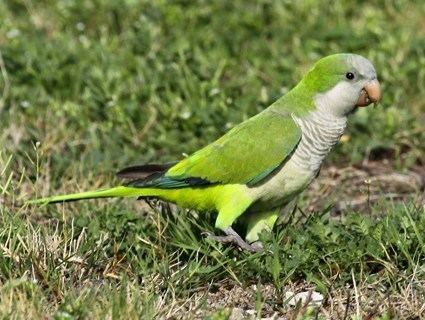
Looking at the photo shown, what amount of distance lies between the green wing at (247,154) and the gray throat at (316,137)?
1.5 inches

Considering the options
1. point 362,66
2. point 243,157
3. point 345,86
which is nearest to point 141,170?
point 243,157

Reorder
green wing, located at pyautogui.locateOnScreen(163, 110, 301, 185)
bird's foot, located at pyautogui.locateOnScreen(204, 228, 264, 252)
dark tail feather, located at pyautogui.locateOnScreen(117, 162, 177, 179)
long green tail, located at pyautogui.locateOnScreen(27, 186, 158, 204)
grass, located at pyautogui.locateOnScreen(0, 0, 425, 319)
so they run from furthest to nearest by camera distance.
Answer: dark tail feather, located at pyautogui.locateOnScreen(117, 162, 177, 179) → long green tail, located at pyautogui.locateOnScreen(27, 186, 158, 204) → green wing, located at pyautogui.locateOnScreen(163, 110, 301, 185) → bird's foot, located at pyautogui.locateOnScreen(204, 228, 264, 252) → grass, located at pyautogui.locateOnScreen(0, 0, 425, 319)

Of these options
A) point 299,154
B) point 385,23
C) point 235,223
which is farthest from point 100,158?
point 385,23

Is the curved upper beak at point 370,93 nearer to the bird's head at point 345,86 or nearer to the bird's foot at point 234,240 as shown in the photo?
the bird's head at point 345,86

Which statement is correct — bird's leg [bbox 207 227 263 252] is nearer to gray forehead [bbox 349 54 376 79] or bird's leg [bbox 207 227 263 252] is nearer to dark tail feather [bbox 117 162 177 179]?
dark tail feather [bbox 117 162 177 179]

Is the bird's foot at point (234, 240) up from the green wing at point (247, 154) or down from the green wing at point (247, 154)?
down

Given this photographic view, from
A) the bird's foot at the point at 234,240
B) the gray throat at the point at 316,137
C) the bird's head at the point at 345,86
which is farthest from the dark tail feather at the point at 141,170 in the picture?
the bird's head at the point at 345,86

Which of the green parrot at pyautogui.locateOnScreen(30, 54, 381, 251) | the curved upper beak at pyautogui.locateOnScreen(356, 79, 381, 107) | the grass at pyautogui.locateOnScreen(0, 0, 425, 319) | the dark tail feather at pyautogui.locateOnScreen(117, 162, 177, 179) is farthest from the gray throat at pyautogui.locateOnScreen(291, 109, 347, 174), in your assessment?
the dark tail feather at pyautogui.locateOnScreen(117, 162, 177, 179)

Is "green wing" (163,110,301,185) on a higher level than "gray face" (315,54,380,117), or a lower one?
lower

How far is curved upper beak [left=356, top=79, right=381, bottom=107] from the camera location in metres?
5.06

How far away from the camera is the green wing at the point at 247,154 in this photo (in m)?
5.02

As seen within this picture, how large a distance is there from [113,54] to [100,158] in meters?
1.42

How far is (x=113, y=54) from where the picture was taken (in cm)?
764

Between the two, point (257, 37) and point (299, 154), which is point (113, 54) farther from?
point (299, 154)
